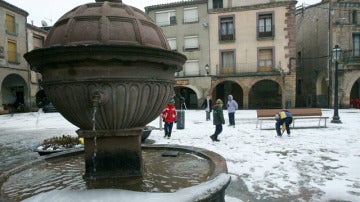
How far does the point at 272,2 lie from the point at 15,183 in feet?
83.2

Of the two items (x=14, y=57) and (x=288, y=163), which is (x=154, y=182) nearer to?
(x=288, y=163)

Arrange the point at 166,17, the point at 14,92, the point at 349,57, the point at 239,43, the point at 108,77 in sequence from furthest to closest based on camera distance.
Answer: the point at 14,92 → the point at 166,17 → the point at 239,43 → the point at 349,57 → the point at 108,77

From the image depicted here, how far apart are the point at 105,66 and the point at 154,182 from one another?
1.53 metres

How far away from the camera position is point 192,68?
2638 cm

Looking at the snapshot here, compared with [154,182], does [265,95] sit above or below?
above

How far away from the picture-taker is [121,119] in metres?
3.07

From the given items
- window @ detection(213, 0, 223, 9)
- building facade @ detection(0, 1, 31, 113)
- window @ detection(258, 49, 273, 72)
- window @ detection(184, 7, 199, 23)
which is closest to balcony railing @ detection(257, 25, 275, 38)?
window @ detection(258, 49, 273, 72)

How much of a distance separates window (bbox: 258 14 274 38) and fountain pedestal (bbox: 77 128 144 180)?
2377cm

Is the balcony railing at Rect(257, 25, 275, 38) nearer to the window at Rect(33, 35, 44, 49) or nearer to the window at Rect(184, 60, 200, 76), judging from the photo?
the window at Rect(184, 60, 200, 76)

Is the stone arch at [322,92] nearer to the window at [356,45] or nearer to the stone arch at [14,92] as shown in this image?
the window at [356,45]

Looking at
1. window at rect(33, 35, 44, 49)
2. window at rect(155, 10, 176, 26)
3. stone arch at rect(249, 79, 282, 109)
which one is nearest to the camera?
window at rect(155, 10, 176, 26)

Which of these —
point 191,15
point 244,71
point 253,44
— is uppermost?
point 191,15

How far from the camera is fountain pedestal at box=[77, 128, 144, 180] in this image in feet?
10.7

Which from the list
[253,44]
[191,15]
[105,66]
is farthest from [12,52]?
[105,66]
